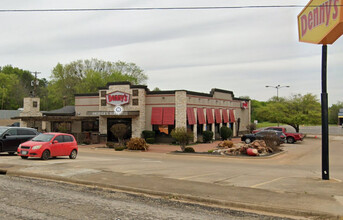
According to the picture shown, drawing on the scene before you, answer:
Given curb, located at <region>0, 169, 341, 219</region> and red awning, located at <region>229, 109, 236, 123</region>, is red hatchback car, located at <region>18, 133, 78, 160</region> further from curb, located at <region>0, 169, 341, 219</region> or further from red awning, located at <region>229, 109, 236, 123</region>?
red awning, located at <region>229, 109, 236, 123</region>

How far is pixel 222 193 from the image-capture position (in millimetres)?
9523

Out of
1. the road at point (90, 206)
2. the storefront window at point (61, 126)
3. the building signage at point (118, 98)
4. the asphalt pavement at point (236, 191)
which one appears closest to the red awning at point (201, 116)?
the building signage at point (118, 98)

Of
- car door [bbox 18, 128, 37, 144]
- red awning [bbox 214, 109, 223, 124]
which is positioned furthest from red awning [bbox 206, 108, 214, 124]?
car door [bbox 18, 128, 37, 144]

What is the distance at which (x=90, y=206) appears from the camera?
25.8ft

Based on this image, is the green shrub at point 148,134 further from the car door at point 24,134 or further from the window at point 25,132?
the car door at point 24,134

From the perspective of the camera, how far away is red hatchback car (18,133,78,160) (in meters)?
17.7

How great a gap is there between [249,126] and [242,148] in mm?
24362

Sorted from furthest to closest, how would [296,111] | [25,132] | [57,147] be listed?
[296,111], [25,132], [57,147]

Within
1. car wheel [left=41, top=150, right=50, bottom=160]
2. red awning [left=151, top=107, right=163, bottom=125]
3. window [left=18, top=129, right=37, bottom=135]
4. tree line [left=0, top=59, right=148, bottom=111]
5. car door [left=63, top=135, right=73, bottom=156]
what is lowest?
car wheel [left=41, top=150, right=50, bottom=160]

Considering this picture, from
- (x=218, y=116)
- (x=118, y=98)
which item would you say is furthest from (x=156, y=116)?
(x=218, y=116)

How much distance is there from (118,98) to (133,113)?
2767mm

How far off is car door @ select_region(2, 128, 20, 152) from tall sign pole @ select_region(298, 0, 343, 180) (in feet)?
55.7

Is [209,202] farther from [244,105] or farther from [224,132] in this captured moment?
[244,105]

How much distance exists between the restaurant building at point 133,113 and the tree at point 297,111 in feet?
45.7
